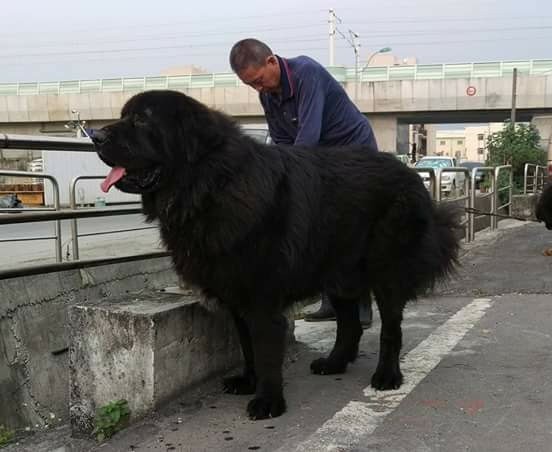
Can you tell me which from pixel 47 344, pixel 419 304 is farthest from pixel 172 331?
pixel 419 304

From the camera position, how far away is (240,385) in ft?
11.7

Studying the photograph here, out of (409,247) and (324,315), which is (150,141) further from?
(324,315)

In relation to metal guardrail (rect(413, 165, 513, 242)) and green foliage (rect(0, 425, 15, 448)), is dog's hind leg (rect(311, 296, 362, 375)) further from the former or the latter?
metal guardrail (rect(413, 165, 513, 242))

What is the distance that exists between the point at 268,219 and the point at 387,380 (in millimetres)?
1294

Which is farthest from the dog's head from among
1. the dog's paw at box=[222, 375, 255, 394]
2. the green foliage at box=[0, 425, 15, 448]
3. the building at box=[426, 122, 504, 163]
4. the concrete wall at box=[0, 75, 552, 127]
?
the building at box=[426, 122, 504, 163]

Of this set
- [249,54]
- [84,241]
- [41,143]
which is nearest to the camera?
[249,54]

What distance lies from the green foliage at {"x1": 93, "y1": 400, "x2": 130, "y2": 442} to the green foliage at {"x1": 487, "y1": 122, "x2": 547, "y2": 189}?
51.6 ft

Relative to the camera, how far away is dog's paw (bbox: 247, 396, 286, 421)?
317 centimetres

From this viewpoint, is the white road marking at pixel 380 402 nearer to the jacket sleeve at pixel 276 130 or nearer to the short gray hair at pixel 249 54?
the jacket sleeve at pixel 276 130

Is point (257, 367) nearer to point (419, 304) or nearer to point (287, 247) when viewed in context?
point (287, 247)

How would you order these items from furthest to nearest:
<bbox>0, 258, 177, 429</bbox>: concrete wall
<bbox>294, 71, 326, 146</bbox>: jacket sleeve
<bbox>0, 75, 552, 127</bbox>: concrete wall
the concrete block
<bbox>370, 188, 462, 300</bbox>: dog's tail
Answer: <bbox>0, 75, 552, 127</bbox>: concrete wall
<bbox>0, 258, 177, 429</bbox>: concrete wall
<bbox>294, 71, 326, 146</bbox>: jacket sleeve
<bbox>370, 188, 462, 300</bbox>: dog's tail
the concrete block

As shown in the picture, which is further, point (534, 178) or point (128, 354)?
point (534, 178)

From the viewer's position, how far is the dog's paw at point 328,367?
3906mm

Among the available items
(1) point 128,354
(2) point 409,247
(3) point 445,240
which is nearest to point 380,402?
(2) point 409,247
